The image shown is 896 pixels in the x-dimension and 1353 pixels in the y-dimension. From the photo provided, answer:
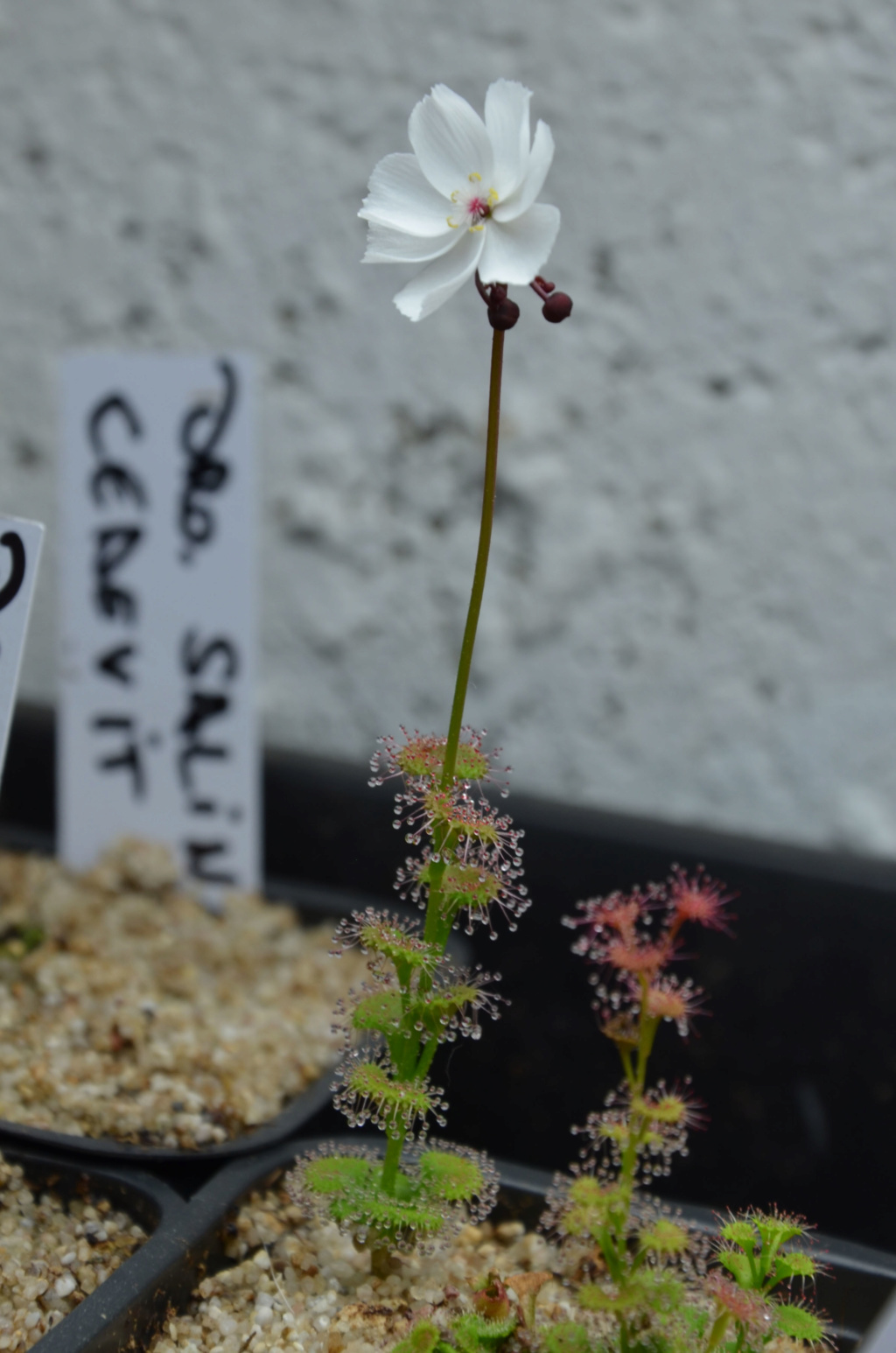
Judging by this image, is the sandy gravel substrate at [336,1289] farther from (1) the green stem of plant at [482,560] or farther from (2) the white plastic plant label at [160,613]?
(2) the white plastic plant label at [160,613]

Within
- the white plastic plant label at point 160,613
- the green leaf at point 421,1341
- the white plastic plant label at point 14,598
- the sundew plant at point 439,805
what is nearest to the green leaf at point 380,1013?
the sundew plant at point 439,805

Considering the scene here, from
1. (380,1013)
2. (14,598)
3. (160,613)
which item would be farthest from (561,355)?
(380,1013)

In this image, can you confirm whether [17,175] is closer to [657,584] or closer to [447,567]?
[447,567]

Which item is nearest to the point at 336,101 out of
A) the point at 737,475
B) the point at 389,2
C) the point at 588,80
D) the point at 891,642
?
the point at 389,2

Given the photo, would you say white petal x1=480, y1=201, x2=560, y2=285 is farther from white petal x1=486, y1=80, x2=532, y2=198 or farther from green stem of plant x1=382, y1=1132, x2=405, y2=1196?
green stem of plant x1=382, y1=1132, x2=405, y2=1196

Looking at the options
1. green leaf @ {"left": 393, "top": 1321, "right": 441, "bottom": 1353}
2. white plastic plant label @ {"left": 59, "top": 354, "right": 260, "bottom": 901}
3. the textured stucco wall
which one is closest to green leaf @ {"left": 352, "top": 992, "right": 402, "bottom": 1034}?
green leaf @ {"left": 393, "top": 1321, "right": 441, "bottom": 1353}
